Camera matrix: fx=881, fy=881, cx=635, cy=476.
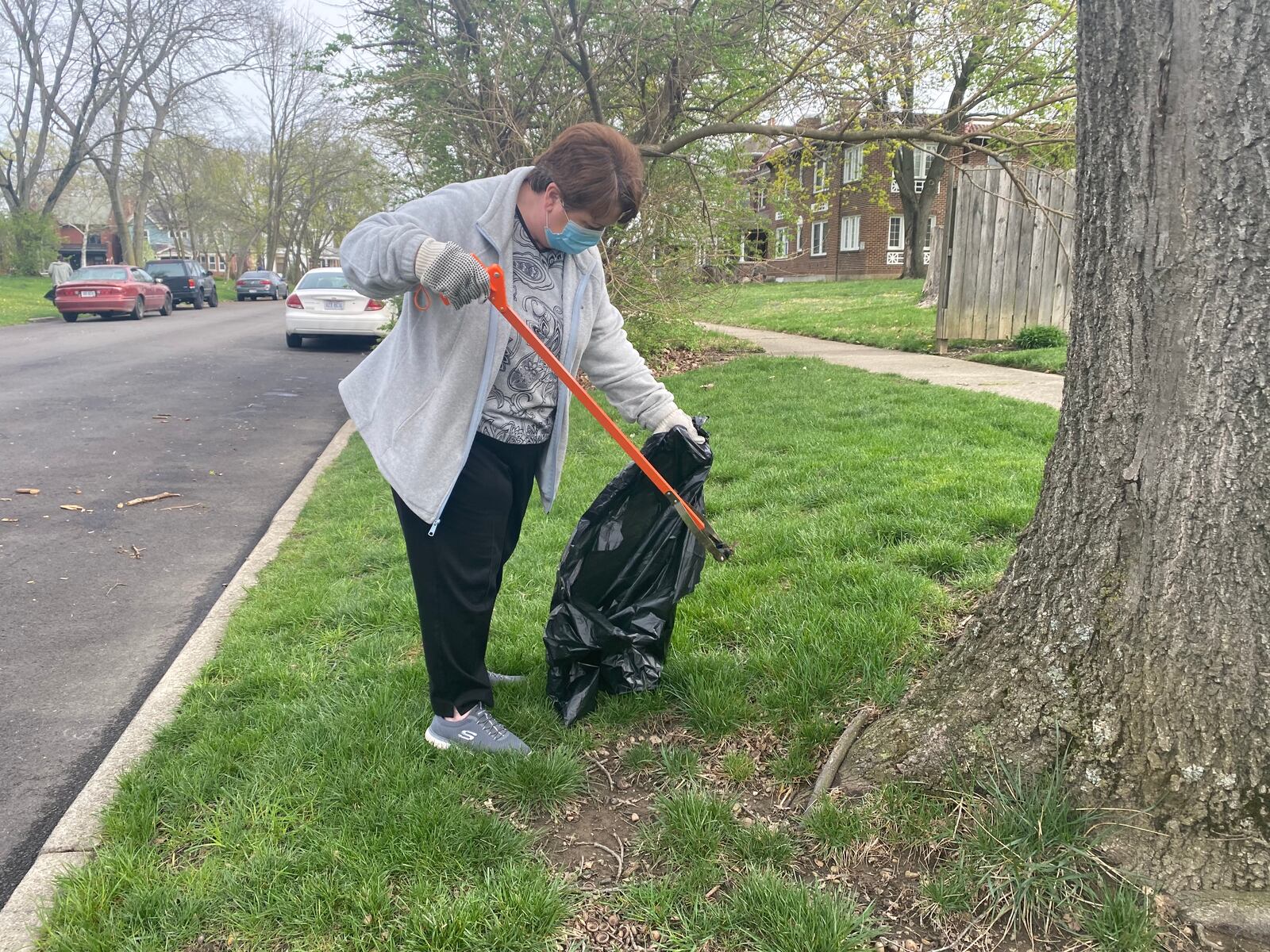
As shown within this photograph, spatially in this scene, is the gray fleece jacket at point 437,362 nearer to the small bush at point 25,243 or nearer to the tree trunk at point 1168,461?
the tree trunk at point 1168,461

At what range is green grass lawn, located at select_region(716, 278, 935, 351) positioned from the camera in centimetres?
1155

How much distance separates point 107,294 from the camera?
20.5m

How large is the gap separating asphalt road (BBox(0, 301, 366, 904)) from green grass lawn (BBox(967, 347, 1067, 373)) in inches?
270

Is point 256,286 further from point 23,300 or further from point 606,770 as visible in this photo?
point 606,770

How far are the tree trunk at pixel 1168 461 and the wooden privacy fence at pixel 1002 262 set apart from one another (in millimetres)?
8528

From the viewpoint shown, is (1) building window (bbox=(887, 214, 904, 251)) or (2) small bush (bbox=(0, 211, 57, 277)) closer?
(2) small bush (bbox=(0, 211, 57, 277))

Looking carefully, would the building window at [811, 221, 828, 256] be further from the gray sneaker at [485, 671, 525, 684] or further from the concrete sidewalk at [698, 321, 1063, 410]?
the gray sneaker at [485, 671, 525, 684]

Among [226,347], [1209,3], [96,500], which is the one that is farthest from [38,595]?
[226,347]

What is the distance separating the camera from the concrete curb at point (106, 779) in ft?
6.78

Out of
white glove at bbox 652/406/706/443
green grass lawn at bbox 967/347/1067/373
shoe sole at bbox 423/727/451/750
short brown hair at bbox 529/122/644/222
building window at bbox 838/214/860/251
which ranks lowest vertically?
shoe sole at bbox 423/727/451/750

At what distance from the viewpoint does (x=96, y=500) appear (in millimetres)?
5684

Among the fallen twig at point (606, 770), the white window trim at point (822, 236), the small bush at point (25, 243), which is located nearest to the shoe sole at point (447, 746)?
the fallen twig at point (606, 770)

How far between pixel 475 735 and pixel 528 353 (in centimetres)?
112

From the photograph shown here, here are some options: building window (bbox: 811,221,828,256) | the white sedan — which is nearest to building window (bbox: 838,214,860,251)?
building window (bbox: 811,221,828,256)
